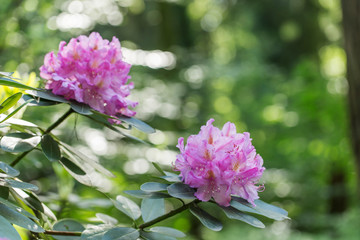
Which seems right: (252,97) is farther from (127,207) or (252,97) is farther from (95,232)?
(95,232)

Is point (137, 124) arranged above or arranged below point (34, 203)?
above

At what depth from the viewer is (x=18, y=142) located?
28.6 inches

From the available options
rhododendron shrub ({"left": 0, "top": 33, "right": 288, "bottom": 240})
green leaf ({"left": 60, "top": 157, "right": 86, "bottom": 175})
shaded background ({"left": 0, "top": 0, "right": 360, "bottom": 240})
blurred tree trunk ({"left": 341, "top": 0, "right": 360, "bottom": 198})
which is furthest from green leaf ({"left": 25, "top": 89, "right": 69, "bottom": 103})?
shaded background ({"left": 0, "top": 0, "right": 360, "bottom": 240})

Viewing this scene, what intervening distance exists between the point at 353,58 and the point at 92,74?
5.62 feet

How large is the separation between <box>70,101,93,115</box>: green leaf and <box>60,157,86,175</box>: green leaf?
96 millimetres

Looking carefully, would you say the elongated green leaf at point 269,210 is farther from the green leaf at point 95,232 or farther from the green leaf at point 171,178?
the green leaf at point 95,232

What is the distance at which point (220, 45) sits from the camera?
11859 millimetres

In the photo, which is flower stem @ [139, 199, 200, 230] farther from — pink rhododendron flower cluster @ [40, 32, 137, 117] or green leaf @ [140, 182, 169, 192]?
pink rhododendron flower cluster @ [40, 32, 137, 117]

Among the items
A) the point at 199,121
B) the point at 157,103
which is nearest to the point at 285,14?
the point at 199,121

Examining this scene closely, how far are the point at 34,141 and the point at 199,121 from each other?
219 inches

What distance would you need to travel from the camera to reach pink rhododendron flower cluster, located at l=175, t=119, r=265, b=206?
2.25 ft

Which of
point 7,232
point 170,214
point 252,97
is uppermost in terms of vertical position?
point 252,97

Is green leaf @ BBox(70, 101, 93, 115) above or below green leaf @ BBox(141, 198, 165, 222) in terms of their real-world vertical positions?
above

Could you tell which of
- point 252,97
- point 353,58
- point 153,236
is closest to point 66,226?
point 153,236
